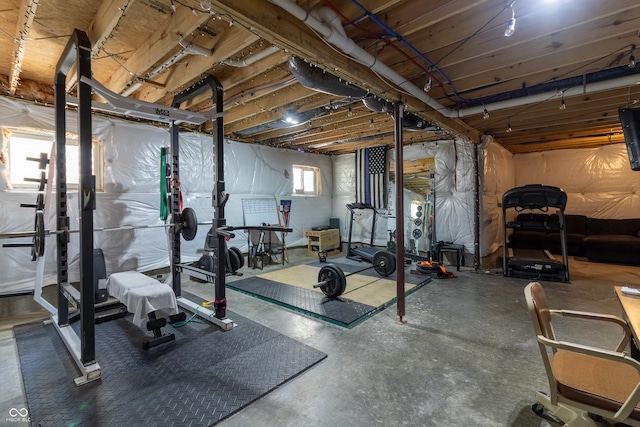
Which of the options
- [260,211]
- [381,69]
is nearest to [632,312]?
[381,69]

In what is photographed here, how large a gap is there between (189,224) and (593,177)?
8.58 m

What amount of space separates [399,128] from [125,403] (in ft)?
11.1

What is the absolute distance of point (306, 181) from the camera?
779 centimetres

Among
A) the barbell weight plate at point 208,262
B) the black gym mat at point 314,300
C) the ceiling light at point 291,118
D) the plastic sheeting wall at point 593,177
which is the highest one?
the ceiling light at point 291,118

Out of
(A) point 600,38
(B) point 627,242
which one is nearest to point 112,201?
(A) point 600,38

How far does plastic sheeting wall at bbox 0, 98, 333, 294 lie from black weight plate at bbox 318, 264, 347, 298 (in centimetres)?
252

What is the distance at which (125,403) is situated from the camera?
6.36 feet

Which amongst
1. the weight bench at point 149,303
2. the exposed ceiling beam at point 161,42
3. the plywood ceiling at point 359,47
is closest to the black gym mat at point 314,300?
the weight bench at point 149,303

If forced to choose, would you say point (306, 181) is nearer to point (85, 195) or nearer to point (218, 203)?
point (218, 203)

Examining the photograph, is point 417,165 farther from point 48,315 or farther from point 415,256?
point 48,315

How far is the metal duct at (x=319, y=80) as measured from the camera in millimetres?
2637

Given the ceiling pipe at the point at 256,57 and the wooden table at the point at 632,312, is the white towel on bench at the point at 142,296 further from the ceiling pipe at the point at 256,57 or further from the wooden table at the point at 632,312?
the wooden table at the point at 632,312

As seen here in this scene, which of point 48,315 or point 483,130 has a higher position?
point 483,130

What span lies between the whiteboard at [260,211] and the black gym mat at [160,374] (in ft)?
10.8
